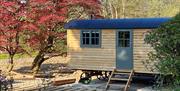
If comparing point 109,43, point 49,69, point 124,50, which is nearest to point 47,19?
point 109,43

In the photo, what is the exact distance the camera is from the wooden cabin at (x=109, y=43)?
17.2m

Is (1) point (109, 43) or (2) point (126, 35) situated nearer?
(2) point (126, 35)

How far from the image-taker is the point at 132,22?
17.5 metres

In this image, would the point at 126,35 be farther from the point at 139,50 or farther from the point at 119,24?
the point at 139,50

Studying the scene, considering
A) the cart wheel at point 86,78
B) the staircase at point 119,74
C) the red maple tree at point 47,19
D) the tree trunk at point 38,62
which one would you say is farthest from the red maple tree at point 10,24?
the staircase at point 119,74

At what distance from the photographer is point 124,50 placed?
1767 centimetres

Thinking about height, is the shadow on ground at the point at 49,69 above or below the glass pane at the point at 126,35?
below

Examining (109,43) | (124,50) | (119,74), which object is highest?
(109,43)

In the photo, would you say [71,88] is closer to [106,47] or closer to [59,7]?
[106,47]

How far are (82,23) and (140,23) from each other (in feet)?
9.09

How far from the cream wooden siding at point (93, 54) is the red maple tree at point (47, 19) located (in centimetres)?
145

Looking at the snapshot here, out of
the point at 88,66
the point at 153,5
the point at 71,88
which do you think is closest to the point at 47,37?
the point at 88,66

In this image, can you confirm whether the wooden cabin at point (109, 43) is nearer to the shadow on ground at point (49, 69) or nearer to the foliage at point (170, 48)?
the foliage at point (170, 48)

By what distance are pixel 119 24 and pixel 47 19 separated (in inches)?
152
